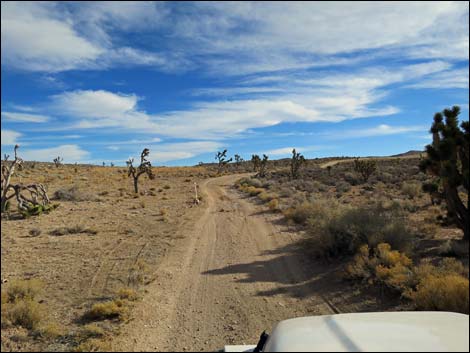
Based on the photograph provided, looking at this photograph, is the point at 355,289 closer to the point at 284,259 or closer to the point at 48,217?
the point at 284,259

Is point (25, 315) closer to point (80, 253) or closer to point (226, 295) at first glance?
point (226, 295)

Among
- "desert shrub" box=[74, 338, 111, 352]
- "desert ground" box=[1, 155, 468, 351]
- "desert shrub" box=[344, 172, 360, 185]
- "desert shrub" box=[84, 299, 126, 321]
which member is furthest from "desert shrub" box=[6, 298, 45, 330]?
"desert shrub" box=[344, 172, 360, 185]

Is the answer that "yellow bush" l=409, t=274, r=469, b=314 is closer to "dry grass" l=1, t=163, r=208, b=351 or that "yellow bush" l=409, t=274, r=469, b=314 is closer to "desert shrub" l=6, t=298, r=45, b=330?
"dry grass" l=1, t=163, r=208, b=351

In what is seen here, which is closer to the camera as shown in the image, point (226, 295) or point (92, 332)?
point (92, 332)

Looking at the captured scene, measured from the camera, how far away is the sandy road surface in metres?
6.21

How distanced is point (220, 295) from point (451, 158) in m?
7.44

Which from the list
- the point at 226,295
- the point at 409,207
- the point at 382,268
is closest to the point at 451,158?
the point at 382,268

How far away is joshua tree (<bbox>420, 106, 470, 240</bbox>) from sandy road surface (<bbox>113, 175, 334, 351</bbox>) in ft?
15.3

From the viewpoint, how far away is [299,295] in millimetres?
8320

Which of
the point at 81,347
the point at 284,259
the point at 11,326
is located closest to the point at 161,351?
the point at 81,347

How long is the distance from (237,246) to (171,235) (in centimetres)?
291

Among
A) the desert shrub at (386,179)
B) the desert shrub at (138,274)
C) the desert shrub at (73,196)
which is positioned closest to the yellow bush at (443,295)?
the desert shrub at (138,274)

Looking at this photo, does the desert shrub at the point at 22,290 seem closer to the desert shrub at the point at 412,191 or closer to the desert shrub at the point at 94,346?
the desert shrub at the point at 94,346

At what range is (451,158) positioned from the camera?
36.5 ft
